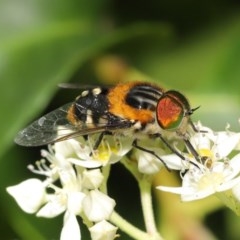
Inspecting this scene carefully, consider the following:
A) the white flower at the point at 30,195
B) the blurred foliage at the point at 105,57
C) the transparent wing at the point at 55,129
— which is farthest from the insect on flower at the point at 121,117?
the blurred foliage at the point at 105,57

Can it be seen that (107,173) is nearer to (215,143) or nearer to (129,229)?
(129,229)

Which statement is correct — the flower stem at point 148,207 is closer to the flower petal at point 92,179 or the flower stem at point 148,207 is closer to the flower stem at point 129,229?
the flower stem at point 129,229

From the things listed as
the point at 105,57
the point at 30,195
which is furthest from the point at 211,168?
the point at 105,57

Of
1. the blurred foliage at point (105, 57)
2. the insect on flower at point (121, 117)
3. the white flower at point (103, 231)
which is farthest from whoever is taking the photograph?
the blurred foliage at point (105, 57)

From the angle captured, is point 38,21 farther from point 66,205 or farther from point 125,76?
point 66,205

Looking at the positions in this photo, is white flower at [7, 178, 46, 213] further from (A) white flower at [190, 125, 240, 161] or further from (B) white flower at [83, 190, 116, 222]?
(A) white flower at [190, 125, 240, 161]

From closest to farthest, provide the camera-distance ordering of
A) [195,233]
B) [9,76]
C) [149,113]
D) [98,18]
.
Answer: [149,113] < [195,233] < [9,76] < [98,18]

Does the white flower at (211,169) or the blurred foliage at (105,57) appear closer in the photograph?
the white flower at (211,169)

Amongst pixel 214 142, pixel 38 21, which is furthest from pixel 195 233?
pixel 38 21
